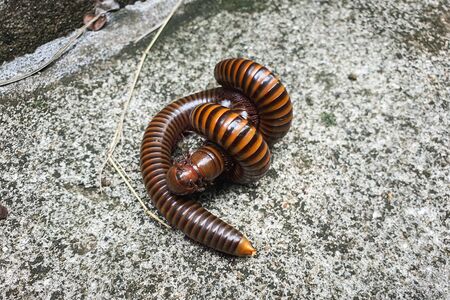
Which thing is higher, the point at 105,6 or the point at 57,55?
the point at 105,6

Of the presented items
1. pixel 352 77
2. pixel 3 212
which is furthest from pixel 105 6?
pixel 352 77

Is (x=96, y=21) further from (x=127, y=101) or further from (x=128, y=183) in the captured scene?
(x=128, y=183)

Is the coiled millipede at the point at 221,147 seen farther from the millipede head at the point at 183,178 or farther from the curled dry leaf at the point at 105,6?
the curled dry leaf at the point at 105,6

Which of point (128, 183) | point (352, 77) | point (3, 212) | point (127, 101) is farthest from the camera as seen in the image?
point (352, 77)

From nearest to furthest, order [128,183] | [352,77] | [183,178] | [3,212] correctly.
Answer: [183,178], [3,212], [128,183], [352,77]

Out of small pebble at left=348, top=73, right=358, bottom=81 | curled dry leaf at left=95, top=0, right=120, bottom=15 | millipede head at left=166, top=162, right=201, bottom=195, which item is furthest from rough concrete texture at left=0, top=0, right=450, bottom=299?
millipede head at left=166, top=162, right=201, bottom=195

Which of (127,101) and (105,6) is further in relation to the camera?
(105,6)

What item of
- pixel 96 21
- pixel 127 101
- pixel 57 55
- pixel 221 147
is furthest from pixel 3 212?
pixel 96 21

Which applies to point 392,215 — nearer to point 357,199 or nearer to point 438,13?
point 357,199

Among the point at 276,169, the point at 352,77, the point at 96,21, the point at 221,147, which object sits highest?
the point at 96,21
